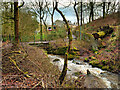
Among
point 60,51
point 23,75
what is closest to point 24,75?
point 23,75

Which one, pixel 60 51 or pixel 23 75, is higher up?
pixel 23 75

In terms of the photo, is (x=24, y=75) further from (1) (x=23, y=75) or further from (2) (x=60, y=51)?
(2) (x=60, y=51)

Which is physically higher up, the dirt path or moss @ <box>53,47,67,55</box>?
the dirt path

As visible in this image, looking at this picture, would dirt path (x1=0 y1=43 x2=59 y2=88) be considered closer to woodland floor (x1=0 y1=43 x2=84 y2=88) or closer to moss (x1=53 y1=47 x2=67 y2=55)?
woodland floor (x1=0 y1=43 x2=84 y2=88)

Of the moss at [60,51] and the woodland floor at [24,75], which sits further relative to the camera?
the moss at [60,51]

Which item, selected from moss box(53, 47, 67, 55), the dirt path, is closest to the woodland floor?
the dirt path

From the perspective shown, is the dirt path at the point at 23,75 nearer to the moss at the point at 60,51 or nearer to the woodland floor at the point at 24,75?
the woodland floor at the point at 24,75

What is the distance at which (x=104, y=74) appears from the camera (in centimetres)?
783

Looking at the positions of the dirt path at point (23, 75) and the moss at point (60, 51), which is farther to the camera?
the moss at point (60, 51)

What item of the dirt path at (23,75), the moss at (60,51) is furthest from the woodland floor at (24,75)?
the moss at (60,51)

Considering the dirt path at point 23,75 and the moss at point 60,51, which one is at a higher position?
the dirt path at point 23,75

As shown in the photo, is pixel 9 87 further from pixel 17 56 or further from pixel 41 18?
pixel 41 18

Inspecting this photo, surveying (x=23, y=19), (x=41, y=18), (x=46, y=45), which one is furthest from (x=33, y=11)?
(x=46, y=45)

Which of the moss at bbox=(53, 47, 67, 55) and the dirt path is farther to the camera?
the moss at bbox=(53, 47, 67, 55)
